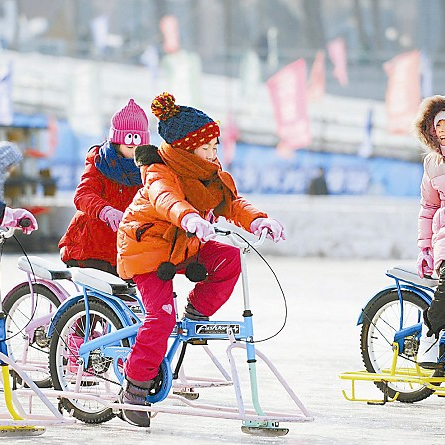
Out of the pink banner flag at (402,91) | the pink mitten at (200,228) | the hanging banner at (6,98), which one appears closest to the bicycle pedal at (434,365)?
the pink mitten at (200,228)

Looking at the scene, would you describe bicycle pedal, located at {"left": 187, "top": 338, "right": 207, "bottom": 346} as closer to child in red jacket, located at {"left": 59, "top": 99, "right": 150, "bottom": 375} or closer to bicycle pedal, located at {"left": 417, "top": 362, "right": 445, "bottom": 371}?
child in red jacket, located at {"left": 59, "top": 99, "right": 150, "bottom": 375}

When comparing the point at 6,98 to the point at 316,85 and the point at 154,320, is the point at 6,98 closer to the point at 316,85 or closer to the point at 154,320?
the point at 316,85

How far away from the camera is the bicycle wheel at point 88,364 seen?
20.5 ft

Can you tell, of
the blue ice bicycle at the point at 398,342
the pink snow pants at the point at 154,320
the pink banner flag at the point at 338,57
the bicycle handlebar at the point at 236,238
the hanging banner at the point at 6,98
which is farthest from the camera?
the pink banner flag at the point at 338,57

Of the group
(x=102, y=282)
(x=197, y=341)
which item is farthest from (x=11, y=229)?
(x=197, y=341)

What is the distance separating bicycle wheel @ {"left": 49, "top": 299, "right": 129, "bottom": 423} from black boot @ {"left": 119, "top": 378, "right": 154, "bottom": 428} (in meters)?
0.18

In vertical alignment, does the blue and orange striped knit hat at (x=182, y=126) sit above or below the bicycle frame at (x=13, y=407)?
above

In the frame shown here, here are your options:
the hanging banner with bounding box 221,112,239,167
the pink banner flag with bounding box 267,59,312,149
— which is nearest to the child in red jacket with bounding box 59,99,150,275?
the pink banner flag with bounding box 267,59,312,149

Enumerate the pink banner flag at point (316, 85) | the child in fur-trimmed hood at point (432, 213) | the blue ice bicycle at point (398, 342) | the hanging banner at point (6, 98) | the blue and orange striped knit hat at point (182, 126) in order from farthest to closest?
the pink banner flag at point (316, 85) < the hanging banner at point (6, 98) < the blue ice bicycle at point (398, 342) < the child in fur-trimmed hood at point (432, 213) < the blue and orange striped knit hat at point (182, 126)

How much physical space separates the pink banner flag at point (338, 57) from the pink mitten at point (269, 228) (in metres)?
19.9

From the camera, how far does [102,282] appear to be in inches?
245

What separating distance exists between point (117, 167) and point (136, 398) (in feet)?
4.67

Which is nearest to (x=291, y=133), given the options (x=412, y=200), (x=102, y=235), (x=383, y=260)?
(x=412, y=200)

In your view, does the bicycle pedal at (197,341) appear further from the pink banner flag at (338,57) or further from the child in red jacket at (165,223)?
the pink banner flag at (338,57)
